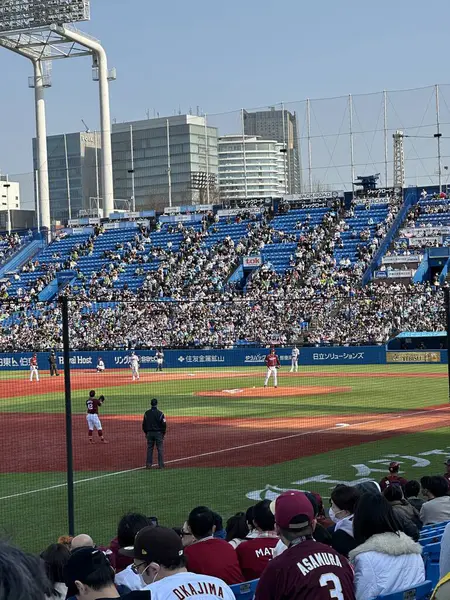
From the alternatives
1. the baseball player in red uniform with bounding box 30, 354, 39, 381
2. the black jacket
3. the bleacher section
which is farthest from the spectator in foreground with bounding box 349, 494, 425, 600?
the bleacher section

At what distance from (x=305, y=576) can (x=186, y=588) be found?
25.1 inches

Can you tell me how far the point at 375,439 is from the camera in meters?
23.4

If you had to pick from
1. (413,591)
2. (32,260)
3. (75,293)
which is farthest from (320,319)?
(32,260)

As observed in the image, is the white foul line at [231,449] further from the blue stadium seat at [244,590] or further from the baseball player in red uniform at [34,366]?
the baseball player in red uniform at [34,366]

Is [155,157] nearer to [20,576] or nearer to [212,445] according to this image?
[212,445]

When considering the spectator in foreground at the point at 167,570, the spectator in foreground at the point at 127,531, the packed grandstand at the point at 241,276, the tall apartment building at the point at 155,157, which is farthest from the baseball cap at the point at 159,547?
the tall apartment building at the point at 155,157

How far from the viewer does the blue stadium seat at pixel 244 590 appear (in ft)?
20.9

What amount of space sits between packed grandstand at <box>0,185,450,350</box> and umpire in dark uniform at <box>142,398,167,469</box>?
14.7m

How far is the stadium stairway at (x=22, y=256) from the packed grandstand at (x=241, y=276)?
157mm

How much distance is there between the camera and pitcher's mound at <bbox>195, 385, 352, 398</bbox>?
35844 millimetres

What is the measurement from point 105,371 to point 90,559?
144ft

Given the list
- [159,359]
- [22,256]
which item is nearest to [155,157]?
[22,256]

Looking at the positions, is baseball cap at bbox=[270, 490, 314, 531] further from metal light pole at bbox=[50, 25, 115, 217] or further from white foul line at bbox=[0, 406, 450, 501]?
metal light pole at bbox=[50, 25, 115, 217]

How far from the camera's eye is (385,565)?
589 cm
